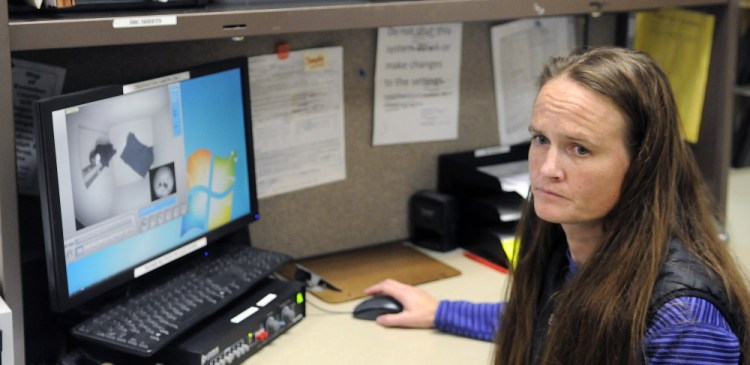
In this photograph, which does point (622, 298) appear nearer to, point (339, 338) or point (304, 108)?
point (339, 338)

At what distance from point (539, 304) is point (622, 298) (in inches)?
8.4

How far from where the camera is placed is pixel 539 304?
4.17ft

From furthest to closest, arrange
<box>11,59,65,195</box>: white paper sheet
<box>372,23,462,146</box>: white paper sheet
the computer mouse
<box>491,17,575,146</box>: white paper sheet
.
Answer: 1. <box>491,17,575,146</box>: white paper sheet
2. <box>372,23,462,146</box>: white paper sheet
3. the computer mouse
4. <box>11,59,65,195</box>: white paper sheet

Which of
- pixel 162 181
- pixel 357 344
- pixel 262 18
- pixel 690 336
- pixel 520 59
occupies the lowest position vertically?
pixel 357 344

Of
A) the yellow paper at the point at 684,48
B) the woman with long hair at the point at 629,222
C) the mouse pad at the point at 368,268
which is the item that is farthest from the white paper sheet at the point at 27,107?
the yellow paper at the point at 684,48

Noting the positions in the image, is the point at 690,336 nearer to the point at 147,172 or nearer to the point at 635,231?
the point at 635,231

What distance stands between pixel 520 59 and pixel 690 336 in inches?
35.3

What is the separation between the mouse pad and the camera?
1.56 m

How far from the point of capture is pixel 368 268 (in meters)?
1.65

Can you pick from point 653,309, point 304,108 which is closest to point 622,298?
point 653,309

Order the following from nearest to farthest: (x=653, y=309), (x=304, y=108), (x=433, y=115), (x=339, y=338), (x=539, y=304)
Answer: (x=653, y=309)
(x=539, y=304)
(x=339, y=338)
(x=304, y=108)
(x=433, y=115)

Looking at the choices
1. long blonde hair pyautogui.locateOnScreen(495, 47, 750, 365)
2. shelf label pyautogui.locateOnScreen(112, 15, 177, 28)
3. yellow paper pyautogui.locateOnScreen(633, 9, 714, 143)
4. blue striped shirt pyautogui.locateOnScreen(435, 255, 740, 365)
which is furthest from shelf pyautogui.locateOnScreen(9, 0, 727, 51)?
blue striped shirt pyautogui.locateOnScreen(435, 255, 740, 365)

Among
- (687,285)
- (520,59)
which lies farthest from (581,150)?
(520,59)

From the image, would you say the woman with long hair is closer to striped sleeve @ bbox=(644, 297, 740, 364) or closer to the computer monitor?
striped sleeve @ bbox=(644, 297, 740, 364)
